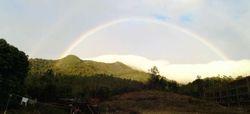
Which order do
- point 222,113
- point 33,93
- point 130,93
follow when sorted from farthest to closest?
point 130,93 → point 33,93 → point 222,113

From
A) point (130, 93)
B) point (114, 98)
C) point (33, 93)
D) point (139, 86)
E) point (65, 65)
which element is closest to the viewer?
point (33, 93)

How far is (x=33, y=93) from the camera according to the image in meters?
48.2

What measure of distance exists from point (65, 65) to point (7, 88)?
77.7 meters

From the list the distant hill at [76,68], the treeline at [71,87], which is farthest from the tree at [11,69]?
the distant hill at [76,68]

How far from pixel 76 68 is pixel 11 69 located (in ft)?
230

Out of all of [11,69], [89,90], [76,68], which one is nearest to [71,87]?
[89,90]

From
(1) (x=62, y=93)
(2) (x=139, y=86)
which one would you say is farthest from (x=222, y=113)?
(2) (x=139, y=86)

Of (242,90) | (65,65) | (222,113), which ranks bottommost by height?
(222,113)

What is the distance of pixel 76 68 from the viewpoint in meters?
112

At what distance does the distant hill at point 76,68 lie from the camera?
10719 cm

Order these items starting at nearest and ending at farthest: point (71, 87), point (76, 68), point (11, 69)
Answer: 1. point (11, 69)
2. point (71, 87)
3. point (76, 68)

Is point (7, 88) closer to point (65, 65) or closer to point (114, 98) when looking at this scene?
point (114, 98)

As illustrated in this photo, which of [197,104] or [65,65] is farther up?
[65,65]

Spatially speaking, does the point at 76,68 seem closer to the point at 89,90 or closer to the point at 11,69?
the point at 89,90
